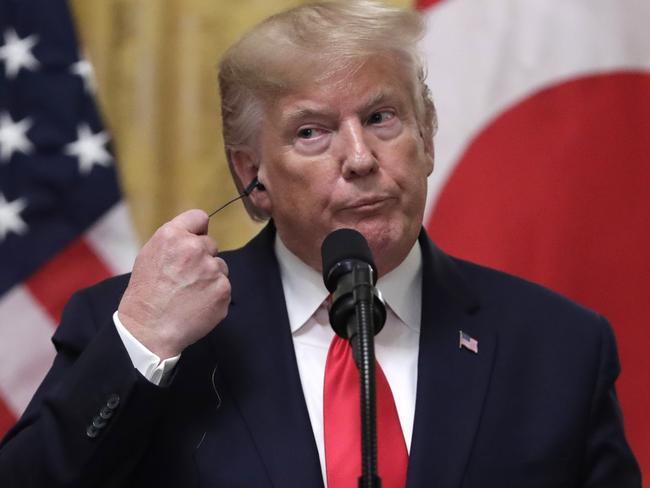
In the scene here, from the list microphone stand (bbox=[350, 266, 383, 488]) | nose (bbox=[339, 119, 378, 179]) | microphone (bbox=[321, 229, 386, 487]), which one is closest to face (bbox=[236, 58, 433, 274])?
nose (bbox=[339, 119, 378, 179])

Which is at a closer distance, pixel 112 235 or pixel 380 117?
pixel 380 117

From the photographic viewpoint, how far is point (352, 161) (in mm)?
1725

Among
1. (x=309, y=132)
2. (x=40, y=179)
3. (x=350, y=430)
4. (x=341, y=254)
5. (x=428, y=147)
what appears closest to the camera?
(x=341, y=254)

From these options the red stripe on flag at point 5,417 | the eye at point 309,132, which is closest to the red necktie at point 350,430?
the eye at point 309,132

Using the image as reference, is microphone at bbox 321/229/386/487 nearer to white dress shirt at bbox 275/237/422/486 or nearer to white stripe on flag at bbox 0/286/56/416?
white dress shirt at bbox 275/237/422/486

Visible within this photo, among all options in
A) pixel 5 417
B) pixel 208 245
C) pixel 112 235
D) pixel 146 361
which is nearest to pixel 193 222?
pixel 208 245

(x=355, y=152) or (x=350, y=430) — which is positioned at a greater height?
(x=355, y=152)

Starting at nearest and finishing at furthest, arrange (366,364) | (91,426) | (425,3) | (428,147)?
(366,364), (91,426), (428,147), (425,3)

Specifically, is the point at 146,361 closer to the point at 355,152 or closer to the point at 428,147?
the point at 355,152

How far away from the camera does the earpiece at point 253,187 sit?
1871 mm

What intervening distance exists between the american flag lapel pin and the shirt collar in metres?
0.08

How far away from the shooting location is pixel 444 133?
2.57 m

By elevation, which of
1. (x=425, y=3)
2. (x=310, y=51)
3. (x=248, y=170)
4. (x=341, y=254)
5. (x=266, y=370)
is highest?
(x=425, y=3)

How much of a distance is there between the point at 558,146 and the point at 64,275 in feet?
3.63
